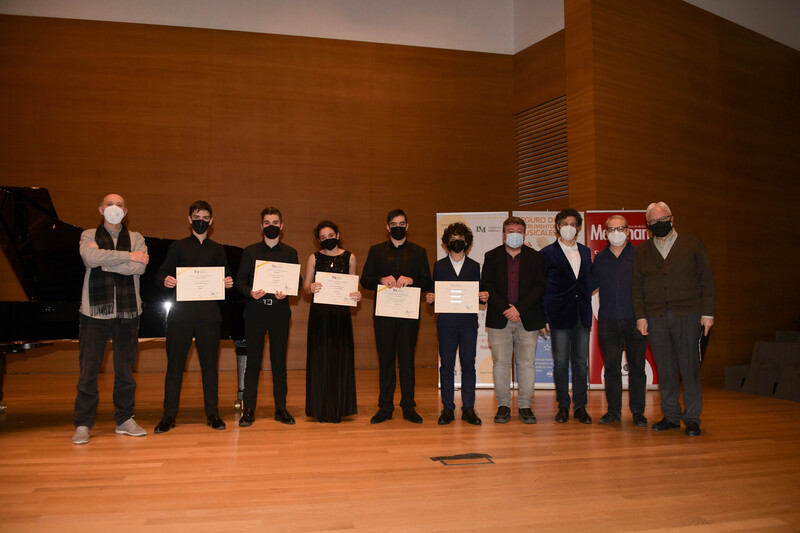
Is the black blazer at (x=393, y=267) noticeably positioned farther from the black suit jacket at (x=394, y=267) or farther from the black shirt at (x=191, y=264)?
the black shirt at (x=191, y=264)

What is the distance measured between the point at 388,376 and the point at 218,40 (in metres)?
6.32

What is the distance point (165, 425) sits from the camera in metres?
3.99

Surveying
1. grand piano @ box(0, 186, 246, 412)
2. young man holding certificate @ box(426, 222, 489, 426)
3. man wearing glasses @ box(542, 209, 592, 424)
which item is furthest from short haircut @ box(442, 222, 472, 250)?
grand piano @ box(0, 186, 246, 412)

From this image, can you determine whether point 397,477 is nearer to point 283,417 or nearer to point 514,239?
point 283,417

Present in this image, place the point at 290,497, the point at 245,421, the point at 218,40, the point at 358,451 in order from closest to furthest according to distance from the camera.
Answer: the point at 290,497, the point at 358,451, the point at 245,421, the point at 218,40

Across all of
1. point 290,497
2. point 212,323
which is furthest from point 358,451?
point 212,323

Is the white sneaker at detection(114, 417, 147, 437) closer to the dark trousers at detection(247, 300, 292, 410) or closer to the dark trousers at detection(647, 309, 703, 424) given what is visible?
the dark trousers at detection(247, 300, 292, 410)

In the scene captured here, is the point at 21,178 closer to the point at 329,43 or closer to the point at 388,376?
the point at 329,43

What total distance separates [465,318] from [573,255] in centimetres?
106

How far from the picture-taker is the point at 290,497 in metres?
2.62

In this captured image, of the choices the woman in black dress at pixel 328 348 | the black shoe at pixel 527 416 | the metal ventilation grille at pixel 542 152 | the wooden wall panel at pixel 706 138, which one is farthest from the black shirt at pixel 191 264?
the metal ventilation grille at pixel 542 152

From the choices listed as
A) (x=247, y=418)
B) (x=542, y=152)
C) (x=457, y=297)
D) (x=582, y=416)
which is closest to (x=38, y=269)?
(x=247, y=418)

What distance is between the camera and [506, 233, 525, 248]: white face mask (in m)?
4.23

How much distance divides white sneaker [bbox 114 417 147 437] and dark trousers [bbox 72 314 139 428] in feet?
0.11
